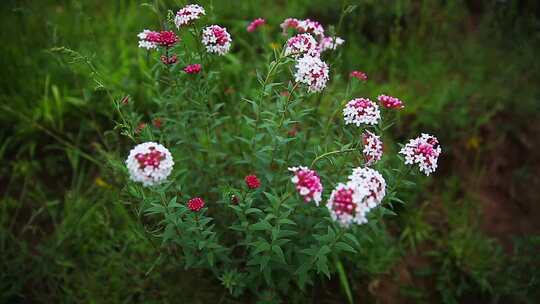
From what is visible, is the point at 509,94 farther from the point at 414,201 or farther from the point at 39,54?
the point at 39,54

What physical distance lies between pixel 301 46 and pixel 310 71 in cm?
21

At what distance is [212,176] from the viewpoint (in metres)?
3.16

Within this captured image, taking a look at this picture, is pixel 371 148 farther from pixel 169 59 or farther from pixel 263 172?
pixel 169 59

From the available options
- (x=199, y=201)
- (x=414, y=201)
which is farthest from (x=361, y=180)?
(x=414, y=201)

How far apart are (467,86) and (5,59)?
4.56m

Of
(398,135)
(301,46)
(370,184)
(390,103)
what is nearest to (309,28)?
(301,46)

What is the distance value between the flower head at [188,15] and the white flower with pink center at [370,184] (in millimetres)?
1253

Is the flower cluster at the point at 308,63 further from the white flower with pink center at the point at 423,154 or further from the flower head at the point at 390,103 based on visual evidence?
the white flower with pink center at the point at 423,154

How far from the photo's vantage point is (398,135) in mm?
4145

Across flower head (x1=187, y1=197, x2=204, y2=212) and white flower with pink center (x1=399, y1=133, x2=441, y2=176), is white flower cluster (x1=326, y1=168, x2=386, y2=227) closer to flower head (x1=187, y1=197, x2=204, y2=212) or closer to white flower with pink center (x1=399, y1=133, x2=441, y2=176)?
white flower with pink center (x1=399, y1=133, x2=441, y2=176)

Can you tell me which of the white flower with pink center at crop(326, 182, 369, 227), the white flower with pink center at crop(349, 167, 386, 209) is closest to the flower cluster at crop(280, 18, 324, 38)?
the white flower with pink center at crop(349, 167, 386, 209)

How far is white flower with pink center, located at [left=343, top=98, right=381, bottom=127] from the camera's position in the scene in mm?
2312

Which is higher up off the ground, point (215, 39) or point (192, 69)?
point (215, 39)

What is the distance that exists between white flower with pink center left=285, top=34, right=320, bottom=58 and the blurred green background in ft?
1.93
